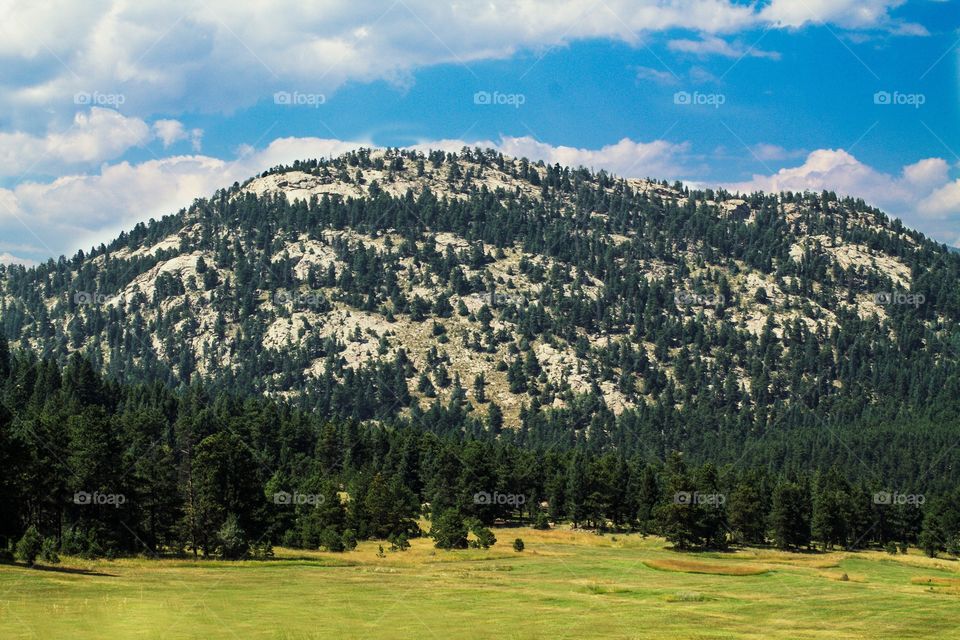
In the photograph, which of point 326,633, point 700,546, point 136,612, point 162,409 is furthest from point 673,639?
point 162,409

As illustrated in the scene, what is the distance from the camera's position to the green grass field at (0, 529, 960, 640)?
49.1 m

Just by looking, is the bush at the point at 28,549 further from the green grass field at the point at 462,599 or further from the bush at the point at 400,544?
the bush at the point at 400,544

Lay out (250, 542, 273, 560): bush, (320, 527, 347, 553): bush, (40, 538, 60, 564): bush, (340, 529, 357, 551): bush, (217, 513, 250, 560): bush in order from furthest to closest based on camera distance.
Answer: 1. (340, 529, 357, 551): bush
2. (320, 527, 347, 553): bush
3. (250, 542, 273, 560): bush
4. (217, 513, 250, 560): bush
5. (40, 538, 60, 564): bush

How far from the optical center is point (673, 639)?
51281mm

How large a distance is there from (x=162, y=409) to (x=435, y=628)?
154415 millimetres

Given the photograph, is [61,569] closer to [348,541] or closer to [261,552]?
[261,552]

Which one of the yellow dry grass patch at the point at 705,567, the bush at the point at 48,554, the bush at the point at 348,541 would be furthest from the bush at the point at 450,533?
the bush at the point at 48,554

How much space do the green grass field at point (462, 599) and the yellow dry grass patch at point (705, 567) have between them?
0.21m

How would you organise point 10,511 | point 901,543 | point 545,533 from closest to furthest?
1. point 10,511
2. point 545,533
3. point 901,543

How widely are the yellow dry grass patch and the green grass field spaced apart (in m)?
0.21

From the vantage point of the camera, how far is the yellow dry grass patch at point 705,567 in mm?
93812

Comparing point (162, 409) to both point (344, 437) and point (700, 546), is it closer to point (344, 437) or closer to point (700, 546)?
point (344, 437)

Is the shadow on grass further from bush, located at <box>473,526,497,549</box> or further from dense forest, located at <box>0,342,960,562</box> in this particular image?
bush, located at <box>473,526,497,549</box>

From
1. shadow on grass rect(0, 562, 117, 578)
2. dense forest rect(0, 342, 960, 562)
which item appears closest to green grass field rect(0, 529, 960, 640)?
shadow on grass rect(0, 562, 117, 578)
